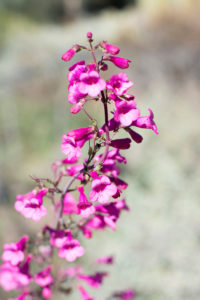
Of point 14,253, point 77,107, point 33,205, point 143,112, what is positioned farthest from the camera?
point 143,112

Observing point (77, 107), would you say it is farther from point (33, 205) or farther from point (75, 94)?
point (33, 205)

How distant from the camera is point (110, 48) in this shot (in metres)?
1.23

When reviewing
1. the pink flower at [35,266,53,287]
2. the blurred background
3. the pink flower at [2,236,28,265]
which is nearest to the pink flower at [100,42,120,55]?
the pink flower at [2,236,28,265]

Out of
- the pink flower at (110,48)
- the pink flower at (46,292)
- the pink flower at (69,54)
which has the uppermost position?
the pink flower at (69,54)

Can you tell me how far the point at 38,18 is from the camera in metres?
18.1

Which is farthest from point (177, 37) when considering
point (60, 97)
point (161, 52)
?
point (60, 97)

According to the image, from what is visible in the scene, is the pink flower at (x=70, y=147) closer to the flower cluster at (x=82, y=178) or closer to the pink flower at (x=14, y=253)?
the flower cluster at (x=82, y=178)

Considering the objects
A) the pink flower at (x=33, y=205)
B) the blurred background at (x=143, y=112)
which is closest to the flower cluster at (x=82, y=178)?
the pink flower at (x=33, y=205)

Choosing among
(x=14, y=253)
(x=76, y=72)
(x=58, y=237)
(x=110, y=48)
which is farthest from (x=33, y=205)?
(x=110, y=48)

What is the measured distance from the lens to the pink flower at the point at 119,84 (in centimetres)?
116

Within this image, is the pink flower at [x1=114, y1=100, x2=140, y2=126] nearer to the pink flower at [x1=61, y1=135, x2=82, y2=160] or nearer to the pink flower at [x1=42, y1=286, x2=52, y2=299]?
the pink flower at [x1=61, y1=135, x2=82, y2=160]

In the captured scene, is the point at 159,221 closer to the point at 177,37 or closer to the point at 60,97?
the point at 60,97

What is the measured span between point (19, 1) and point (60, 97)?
9016 mm

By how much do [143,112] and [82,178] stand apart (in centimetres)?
646
